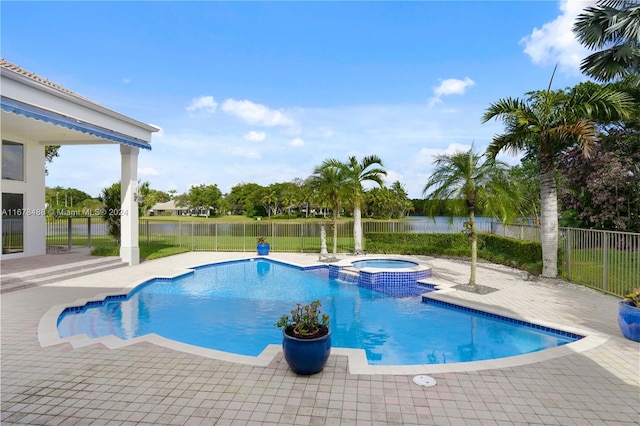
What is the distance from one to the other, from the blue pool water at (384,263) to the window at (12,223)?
13.1 m

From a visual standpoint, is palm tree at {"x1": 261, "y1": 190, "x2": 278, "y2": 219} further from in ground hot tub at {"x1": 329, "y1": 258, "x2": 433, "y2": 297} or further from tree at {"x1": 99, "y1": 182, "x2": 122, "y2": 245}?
in ground hot tub at {"x1": 329, "y1": 258, "x2": 433, "y2": 297}

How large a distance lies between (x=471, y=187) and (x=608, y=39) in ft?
24.6

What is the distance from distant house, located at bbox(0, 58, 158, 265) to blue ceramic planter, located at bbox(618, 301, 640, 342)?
1381cm

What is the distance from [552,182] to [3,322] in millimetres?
14573

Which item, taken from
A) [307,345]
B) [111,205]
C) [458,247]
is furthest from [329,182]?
[307,345]

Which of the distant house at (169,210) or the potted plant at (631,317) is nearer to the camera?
the potted plant at (631,317)

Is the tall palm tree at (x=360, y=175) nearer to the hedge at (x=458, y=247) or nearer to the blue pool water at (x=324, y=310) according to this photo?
the hedge at (x=458, y=247)

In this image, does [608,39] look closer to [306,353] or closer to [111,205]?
[306,353]

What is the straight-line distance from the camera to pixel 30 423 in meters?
3.39

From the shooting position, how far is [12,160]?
13180 millimetres

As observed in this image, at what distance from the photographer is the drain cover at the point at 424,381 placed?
419cm

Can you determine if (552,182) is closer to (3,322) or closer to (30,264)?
(3,322)

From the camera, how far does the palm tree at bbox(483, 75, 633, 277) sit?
10.1m

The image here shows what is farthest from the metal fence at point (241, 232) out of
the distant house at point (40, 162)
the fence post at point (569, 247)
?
the fence post at point (569, 247)
